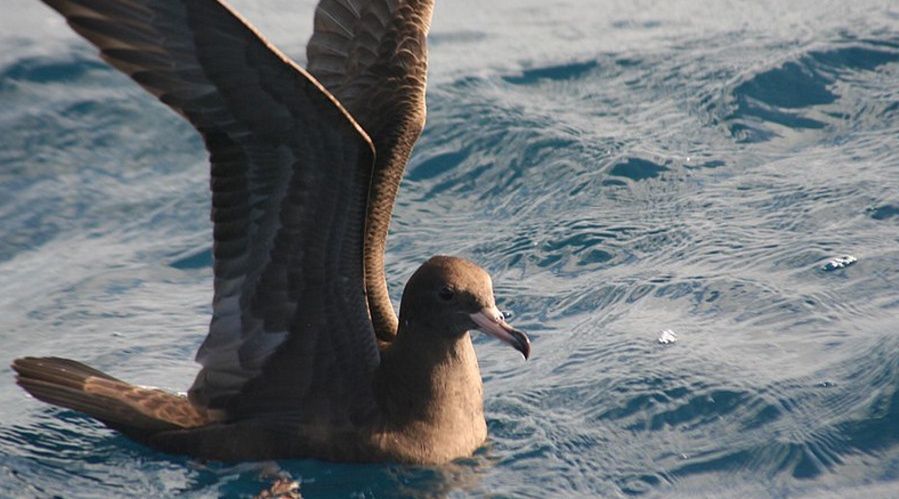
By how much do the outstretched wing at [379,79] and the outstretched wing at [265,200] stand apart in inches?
23.1

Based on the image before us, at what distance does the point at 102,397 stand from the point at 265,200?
1.34 m

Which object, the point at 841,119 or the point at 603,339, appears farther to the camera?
the point at 841,119

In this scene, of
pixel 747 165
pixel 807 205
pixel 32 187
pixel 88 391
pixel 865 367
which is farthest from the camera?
pixel 32 187

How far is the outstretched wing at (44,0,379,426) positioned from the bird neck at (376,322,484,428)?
11cm

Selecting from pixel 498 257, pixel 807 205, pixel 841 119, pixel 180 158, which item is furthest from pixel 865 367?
pixel 180 158

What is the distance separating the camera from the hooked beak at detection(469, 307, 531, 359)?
704 centimetres

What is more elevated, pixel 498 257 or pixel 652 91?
pixel 652 91

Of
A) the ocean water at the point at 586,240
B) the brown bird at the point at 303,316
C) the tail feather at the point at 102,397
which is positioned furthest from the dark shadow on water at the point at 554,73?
the tail feather at the point at 102,397

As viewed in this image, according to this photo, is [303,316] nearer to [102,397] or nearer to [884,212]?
[102,397]

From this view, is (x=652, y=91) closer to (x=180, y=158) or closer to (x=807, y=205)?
(x=807, y=205)

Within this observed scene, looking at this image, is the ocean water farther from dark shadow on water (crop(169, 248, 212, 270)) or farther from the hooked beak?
the hooked beak

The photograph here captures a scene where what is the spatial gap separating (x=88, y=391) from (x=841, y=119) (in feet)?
20.1

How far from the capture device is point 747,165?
10.5m

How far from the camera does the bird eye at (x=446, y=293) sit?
7.22m
